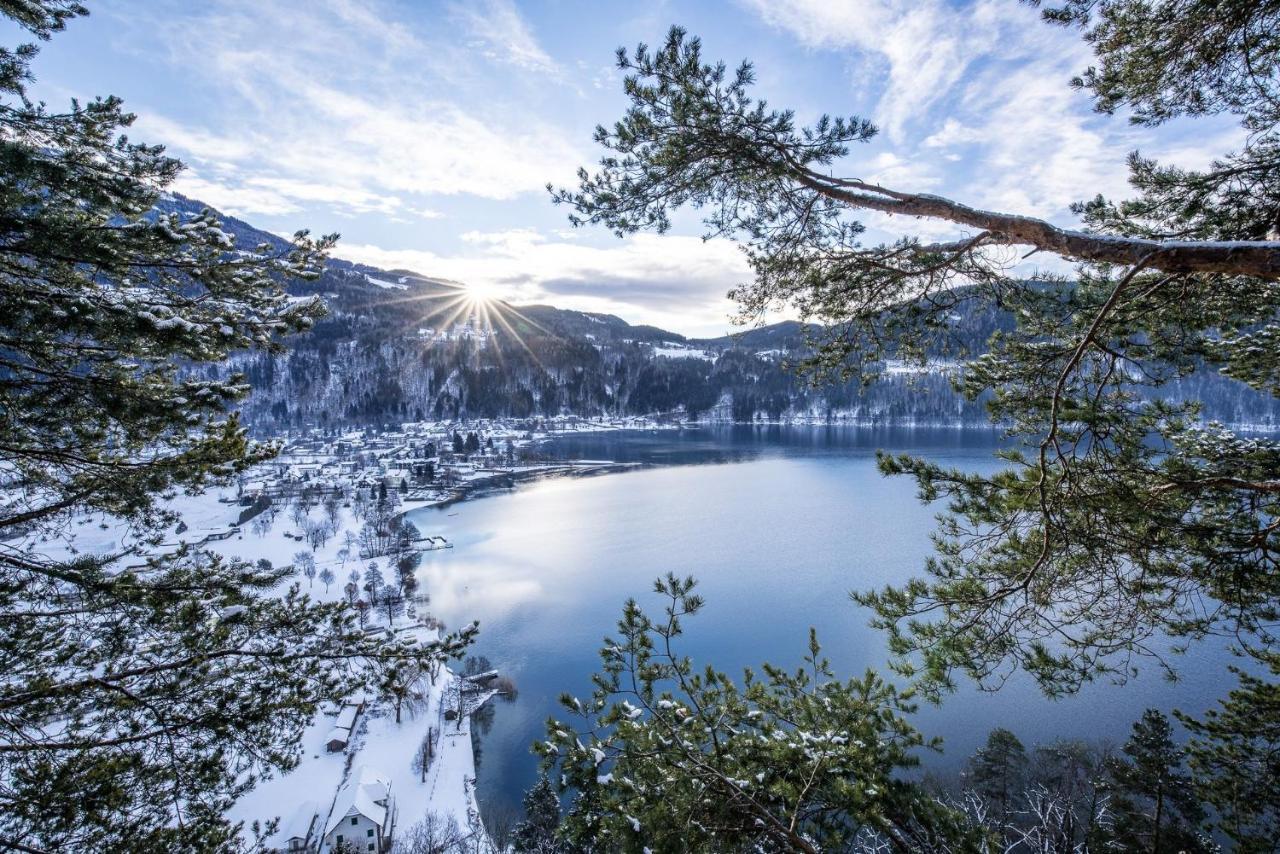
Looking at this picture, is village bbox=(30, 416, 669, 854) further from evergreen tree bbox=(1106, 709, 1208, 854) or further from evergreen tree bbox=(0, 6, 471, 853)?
evergreen tree bbox=(1106, 709, 1208, 854)

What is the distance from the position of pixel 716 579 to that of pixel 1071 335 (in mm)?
23279

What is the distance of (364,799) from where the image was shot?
12344 mm

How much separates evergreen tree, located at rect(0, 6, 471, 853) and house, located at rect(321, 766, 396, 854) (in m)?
11.1

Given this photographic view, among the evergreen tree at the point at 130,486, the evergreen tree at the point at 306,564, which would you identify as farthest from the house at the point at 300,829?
the evergreen tree at the point at 306,564

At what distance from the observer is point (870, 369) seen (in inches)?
147

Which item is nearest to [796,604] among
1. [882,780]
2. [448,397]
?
[882,780]

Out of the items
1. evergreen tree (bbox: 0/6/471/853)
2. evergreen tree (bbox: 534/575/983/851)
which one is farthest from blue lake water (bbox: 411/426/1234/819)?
evergreen tree (bbox: 0/6/471/853)

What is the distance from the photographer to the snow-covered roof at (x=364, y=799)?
39.0 feet

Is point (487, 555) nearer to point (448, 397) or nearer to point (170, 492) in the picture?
point (170, 492)

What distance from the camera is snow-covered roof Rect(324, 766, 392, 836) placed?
11.9 m

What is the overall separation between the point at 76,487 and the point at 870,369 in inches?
194

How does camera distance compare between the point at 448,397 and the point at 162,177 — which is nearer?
the point at 162,177

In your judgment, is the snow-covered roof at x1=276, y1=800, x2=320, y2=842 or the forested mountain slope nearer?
the snow-covered roof at x1=276, y1=800, x2=320, y2=842

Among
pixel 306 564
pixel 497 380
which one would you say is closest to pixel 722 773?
pixel 306 564
